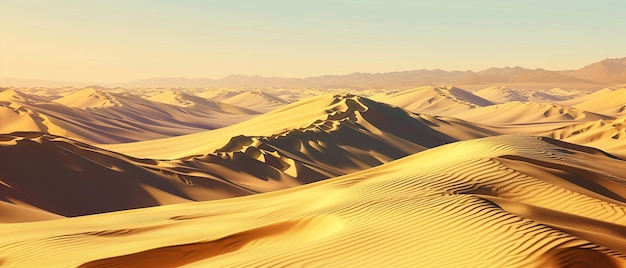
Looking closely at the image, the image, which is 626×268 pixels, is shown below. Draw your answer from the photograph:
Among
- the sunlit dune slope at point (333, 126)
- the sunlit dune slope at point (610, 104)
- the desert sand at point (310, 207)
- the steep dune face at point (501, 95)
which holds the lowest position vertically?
the steep dune face at point (501, 95)

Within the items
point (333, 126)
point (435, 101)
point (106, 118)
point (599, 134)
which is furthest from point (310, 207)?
point (435, 101)

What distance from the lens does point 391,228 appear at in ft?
23.6

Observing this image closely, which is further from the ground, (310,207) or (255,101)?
(310,207)

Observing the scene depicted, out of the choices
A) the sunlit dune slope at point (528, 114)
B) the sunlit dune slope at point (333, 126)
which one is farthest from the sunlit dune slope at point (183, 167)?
the sunlit dune slope at point (528, 114)

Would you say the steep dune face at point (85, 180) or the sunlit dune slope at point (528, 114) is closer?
the steep dune face at point (85, 180)

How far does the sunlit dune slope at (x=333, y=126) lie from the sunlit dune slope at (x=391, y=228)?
2082cm

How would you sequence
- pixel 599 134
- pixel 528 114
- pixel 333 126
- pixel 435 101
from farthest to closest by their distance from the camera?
pixel 435 101
pixel 528 114
pixel 599 134
pixel 333 126

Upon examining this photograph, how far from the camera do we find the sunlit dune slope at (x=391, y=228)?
622 centimetres

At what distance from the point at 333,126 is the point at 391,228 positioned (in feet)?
83.8

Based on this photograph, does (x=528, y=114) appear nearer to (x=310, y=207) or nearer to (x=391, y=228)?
(x=310, y=207)

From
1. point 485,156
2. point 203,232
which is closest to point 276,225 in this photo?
point 203,232

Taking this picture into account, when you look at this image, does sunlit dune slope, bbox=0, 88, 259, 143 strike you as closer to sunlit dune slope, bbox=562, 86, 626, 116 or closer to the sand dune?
the sand dune

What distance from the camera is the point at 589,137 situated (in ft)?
127

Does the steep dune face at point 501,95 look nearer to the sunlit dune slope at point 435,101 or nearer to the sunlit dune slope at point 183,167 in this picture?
the sunlit dune slope at point 435,101
